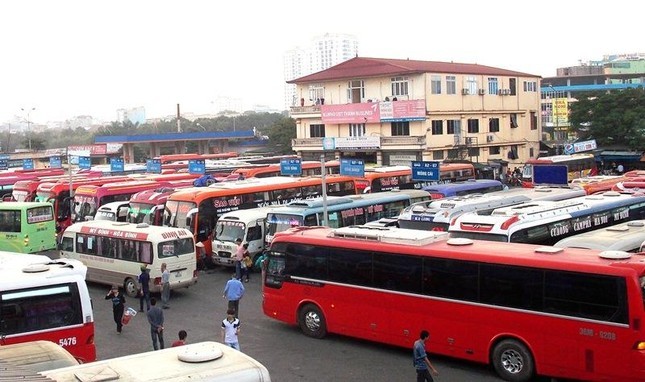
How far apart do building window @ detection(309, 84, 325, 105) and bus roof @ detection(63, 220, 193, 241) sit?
33565 mm

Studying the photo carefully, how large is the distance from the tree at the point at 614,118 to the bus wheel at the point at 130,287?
123 feet

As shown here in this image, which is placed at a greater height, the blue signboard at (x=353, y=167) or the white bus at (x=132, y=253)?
the blue signboard at (x=353, y=167)

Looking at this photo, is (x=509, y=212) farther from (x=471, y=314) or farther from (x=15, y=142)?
(x=15, y=142)

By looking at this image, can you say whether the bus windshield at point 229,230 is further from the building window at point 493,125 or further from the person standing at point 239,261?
the building window at point 493,125

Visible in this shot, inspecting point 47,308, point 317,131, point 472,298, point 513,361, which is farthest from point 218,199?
point 317,131

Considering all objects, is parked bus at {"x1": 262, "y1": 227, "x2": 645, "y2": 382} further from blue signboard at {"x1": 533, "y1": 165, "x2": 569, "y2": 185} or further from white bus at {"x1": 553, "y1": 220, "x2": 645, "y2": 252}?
blue signboard at {"x1": 533, "y1": 165, "x2": 569, "y2": 185}

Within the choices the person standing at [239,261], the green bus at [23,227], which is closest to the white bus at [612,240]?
the person standing at [239,261]

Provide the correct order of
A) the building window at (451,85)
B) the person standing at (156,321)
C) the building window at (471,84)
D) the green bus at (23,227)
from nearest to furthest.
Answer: the person standing at (156,321), the green bus at (23,227), the building window at (451,85), the building window at (471,84)

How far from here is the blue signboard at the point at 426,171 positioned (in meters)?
26.7

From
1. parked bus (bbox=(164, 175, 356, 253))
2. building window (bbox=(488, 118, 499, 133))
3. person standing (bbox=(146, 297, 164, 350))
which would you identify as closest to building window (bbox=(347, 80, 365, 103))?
building window (bbox=(488, 118, 499, 133))

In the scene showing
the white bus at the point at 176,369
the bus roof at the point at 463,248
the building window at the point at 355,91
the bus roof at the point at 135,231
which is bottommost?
the bus roof at the point at 135,231

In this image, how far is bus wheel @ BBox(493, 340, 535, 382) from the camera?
10.6 m

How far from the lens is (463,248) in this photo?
1167cm

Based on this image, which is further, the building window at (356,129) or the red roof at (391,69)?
the building window at (356,129)
